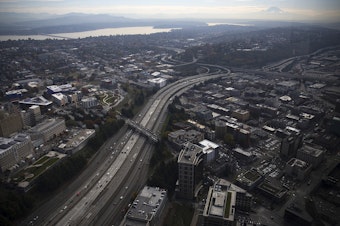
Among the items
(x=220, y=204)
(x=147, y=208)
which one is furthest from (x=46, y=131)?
(x=220, y=204)

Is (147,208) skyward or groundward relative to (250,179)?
skyward

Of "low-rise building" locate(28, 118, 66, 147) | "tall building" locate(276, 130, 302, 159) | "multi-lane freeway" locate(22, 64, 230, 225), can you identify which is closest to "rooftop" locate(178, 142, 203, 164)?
"multi-lane freeway" locate(22, 64, 230, 225)

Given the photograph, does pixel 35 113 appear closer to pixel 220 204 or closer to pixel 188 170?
pixel 188 170

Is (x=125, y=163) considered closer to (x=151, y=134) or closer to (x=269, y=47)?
(x=151, y=134)

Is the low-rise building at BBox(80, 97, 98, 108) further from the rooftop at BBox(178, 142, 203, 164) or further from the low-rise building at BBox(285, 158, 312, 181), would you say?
the low-rise building at BBox(285, 158, 312, 181)

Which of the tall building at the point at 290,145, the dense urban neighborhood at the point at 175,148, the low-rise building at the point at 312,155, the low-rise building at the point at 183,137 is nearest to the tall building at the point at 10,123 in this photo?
the dense urban neighborhood at the point at 175,148

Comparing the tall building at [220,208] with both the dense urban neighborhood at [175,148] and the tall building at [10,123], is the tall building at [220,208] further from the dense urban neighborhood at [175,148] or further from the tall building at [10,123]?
the tall building at [10,123]
